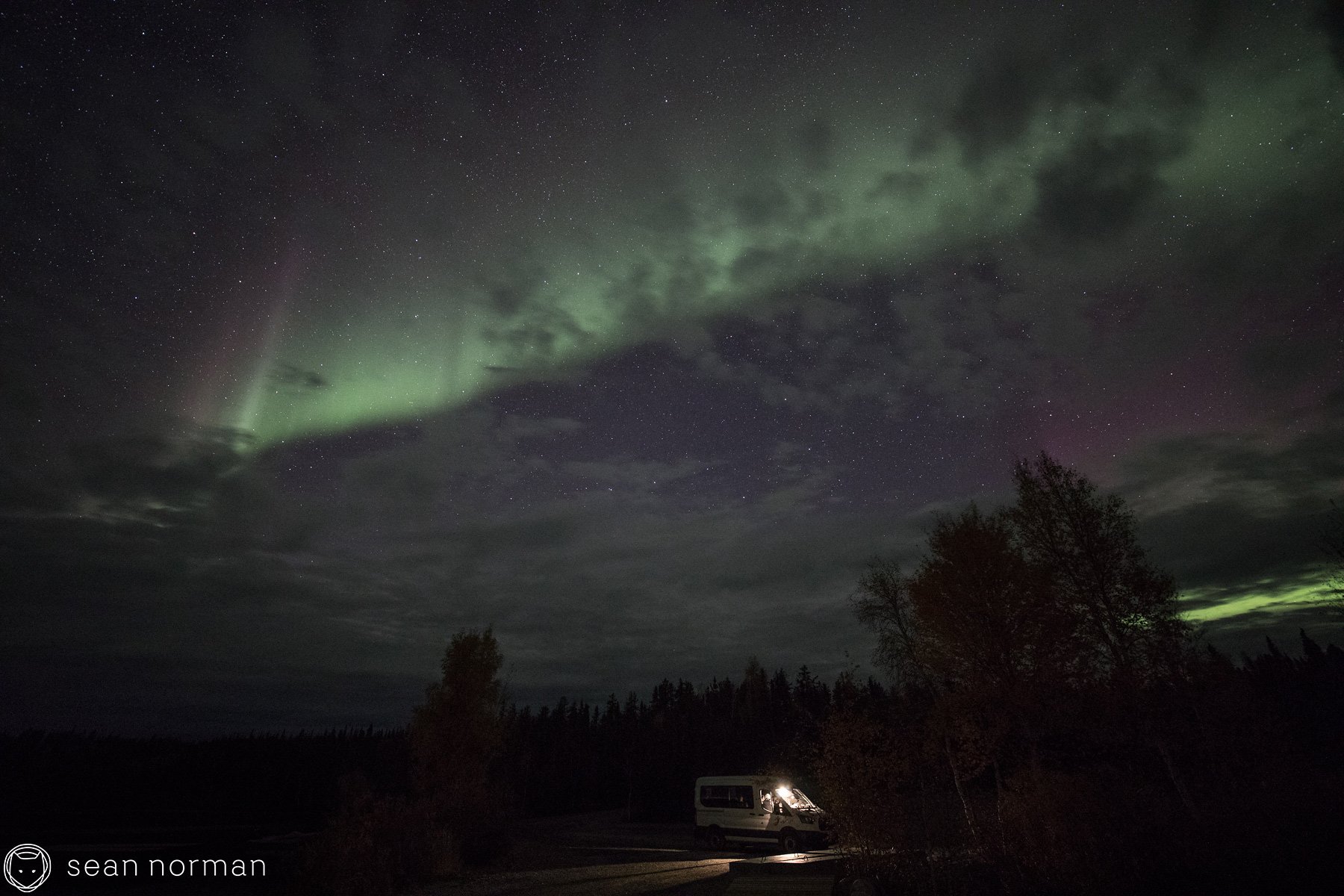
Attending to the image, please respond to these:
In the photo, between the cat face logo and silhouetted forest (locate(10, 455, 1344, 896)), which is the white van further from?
the cat face logo

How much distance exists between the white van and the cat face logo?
22916 millimetres

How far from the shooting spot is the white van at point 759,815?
79.2 ft

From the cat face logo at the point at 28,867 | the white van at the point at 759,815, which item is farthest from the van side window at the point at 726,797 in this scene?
the cat face logo at the point at 28,867

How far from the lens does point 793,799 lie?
24844 mm

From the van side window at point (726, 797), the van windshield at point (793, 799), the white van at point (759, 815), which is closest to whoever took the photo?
the white van at point (759, 815)

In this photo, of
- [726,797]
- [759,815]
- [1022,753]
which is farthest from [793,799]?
[1022,753]

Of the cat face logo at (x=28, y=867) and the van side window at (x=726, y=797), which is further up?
the cat face logo at (x=28, y=867)

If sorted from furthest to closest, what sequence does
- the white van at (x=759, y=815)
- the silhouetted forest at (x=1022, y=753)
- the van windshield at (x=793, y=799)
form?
the van windshield at (x=793, y=799), the white van at (x=759, y=815), the silhouetted forest at (x=1022, y=753)

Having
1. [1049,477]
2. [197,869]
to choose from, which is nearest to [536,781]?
[197,869]

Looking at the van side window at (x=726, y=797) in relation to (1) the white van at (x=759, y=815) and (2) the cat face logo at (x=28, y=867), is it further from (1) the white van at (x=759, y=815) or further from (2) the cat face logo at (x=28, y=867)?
(2) the cat face logo at (x=28, y=867)

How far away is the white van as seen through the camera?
2412 cm

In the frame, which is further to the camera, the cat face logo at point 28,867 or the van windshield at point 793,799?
the van windshield at point 793,799

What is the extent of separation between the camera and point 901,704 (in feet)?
87.4

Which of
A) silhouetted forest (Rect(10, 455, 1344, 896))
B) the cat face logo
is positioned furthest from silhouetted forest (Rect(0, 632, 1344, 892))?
the cat face logo
